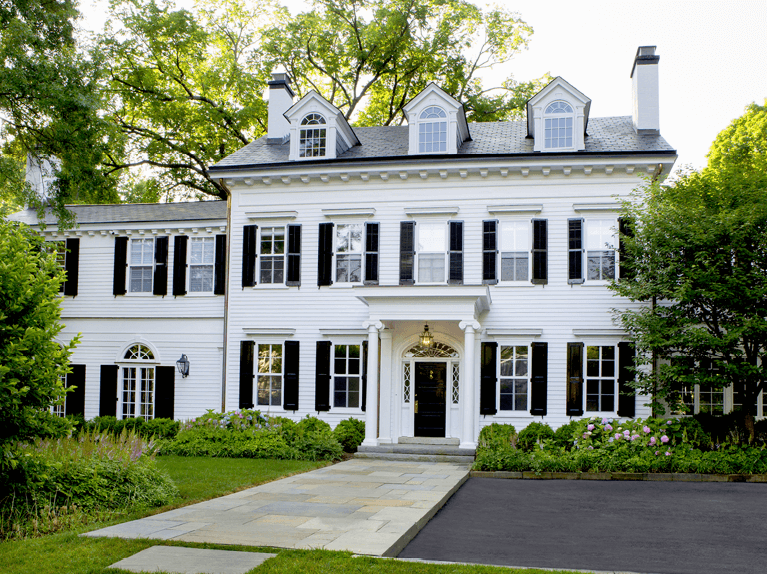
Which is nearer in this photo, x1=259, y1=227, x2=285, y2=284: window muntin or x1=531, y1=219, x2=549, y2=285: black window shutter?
x1=531, y1=219, x2=549, y2=285: black window shutter

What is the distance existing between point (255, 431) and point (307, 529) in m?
8.29

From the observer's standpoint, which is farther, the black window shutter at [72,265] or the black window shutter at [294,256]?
the black window shutter at [72,265]

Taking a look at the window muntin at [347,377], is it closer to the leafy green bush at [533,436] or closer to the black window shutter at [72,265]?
the leafy green bush at [533,436]

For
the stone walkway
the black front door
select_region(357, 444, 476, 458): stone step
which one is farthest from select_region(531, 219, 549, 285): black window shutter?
the stone walkway

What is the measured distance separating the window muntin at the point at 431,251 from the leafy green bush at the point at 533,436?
4244mm

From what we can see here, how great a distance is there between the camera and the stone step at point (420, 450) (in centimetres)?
1516

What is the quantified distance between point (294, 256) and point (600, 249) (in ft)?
25.3

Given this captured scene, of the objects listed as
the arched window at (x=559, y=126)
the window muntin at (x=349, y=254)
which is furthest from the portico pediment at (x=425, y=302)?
the arched window at (x=559, y=126)

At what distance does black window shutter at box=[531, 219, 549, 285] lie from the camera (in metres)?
16.3

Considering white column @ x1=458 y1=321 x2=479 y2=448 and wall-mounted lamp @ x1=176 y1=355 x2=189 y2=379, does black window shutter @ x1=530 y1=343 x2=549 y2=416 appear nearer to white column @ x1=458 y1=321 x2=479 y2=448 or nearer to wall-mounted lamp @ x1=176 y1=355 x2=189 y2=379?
white column @ x1=458 y1=321 x2=479 y2=448

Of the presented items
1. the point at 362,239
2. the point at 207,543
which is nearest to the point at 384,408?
the point at 362,239

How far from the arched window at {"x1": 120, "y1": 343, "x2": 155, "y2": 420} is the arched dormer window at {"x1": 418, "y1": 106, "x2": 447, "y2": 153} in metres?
9.41

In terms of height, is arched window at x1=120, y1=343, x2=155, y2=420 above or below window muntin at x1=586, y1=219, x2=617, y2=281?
below

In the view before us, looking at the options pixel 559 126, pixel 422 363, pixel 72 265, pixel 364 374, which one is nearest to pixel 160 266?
pixel 72 265
